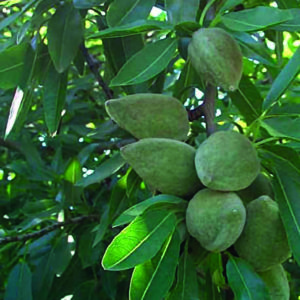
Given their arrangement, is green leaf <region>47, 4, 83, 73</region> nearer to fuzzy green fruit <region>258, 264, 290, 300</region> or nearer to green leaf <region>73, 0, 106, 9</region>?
green leaf <region>73, 0, 106, 9</region>

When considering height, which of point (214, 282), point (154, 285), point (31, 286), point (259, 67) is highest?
point (154, 285)

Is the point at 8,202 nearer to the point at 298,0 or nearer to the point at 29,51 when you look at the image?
the point at 29,51

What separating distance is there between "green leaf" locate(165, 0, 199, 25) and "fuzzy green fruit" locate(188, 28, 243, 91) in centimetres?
11

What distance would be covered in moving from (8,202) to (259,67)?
0.92 metres

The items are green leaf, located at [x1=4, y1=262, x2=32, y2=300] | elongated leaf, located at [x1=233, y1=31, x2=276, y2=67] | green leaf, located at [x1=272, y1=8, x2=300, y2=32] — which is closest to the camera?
green leaf, located at [x1=272, y1=8, x2=300, y2=32]

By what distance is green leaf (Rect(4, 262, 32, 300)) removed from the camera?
1.55 meters

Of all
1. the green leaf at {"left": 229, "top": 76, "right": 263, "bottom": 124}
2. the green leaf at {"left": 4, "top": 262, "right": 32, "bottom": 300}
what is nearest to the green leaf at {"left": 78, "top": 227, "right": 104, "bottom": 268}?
the green leaf at {"left": 4, "top": 262, "right": 32, "bottom": 300}

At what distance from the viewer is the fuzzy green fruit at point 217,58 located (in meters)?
1.03

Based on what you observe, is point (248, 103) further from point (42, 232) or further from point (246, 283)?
point (42, 232)

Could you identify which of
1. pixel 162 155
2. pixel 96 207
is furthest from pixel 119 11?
pixel 96 207

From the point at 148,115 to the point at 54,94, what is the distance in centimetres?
42

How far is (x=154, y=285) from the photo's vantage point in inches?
37.7

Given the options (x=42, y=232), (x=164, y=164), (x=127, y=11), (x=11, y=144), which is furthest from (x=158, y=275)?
(x=11, y=144)

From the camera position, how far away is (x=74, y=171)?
5.37ft
